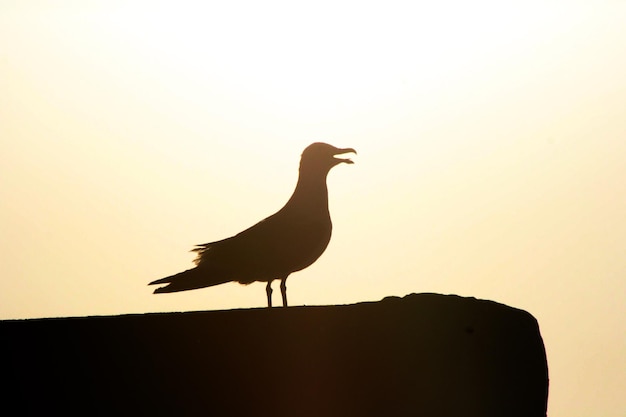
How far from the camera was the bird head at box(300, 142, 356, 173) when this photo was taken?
8.03 meters

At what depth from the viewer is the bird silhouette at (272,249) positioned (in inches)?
298

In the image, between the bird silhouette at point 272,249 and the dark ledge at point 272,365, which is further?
the bird silhouette at point 272,249

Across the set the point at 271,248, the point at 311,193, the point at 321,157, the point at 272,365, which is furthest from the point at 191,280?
the point at 272,365

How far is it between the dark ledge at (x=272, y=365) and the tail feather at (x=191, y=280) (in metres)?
2.83

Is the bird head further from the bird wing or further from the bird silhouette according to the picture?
the bird wing

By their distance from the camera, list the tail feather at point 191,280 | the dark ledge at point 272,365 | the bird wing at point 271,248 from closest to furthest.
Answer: the dark ledge at point 272,365
the bird wing at point 271,248
the tail feather at point 191,280

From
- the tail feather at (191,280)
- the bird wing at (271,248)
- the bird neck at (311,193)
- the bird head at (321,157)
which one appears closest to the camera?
the bird wing at (271,248)

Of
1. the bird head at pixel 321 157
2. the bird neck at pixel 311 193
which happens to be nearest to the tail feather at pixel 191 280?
the bird neck at pixel 311 193

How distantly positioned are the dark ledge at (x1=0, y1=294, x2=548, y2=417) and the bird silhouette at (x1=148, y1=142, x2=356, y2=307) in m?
2.40

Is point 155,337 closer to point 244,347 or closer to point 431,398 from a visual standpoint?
point 244,347

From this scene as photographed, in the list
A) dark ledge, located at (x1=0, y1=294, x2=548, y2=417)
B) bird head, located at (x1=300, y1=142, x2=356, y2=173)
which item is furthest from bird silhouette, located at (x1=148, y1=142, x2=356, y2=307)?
dark ledge, located at (x1=0, y1=294, x2=548, y2=417)

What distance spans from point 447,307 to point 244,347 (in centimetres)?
129

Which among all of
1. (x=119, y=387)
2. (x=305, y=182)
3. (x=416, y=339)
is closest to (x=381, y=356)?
(x=416, y=339)

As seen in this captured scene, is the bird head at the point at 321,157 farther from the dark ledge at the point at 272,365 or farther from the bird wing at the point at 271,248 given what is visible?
the dark ledge at the point at 272,365
